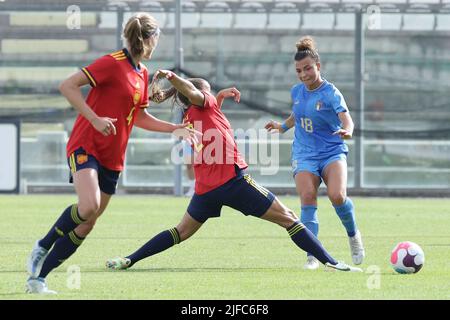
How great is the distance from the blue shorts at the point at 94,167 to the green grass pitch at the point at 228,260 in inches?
29.8

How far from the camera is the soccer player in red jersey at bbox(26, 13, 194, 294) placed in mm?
7668

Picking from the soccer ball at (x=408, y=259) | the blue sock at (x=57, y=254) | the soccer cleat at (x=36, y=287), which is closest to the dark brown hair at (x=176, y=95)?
the blue sock at (x=57, y=254)

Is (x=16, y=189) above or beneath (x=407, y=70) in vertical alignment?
beneath

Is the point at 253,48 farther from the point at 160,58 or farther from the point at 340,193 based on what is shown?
the point at 340,193

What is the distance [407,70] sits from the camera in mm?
27594

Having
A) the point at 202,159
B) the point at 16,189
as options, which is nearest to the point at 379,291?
the point at 202,159

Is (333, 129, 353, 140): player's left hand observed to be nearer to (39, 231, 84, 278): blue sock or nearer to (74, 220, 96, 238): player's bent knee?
(74, 220, 96, 238): player's bent knee

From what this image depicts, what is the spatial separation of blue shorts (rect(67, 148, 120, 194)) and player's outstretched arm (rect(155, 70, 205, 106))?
93 centimetres

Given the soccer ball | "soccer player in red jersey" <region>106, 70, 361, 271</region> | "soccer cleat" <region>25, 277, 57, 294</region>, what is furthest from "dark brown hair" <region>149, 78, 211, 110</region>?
the soccer ball

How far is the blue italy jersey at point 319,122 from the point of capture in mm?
10031

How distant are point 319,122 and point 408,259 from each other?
1544 mm

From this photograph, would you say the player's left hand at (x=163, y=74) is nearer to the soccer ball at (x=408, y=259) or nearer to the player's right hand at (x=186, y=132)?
the player's right hand at (x=186, y=132)

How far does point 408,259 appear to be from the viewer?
30.6 ft

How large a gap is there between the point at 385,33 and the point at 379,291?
20167 mm
